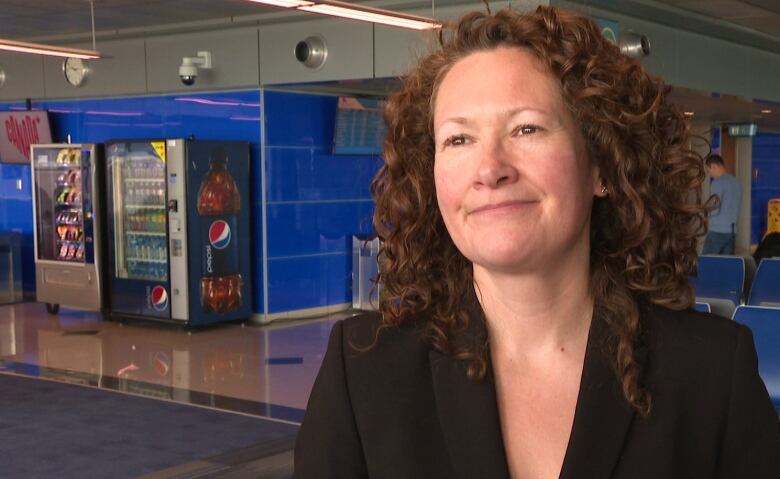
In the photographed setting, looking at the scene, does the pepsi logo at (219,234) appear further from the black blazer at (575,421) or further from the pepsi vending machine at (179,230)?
Result: the black blazer at (575,421)

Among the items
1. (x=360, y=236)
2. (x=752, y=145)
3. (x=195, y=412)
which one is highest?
(x=752, y=145)

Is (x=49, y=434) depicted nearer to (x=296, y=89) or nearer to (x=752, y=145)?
(x=296, y=89)

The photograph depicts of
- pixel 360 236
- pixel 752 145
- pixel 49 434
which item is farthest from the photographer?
pixel 752 145

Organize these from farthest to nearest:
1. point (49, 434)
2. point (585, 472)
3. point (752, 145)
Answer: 1. point (752, 145)
2. point (49, 434)
3. point (585, 472)

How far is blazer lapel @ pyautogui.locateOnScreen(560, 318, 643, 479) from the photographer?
124 centimetres

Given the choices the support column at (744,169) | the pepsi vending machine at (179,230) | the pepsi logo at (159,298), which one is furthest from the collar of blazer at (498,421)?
the support column at (744,169)

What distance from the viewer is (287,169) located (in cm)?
1027

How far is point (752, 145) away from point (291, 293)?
42.4ft

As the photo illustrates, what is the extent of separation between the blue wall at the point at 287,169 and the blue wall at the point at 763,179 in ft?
38.2

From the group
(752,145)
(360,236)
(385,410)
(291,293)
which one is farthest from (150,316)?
(752,145)

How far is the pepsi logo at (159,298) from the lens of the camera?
9820 mm

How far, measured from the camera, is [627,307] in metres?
1.35

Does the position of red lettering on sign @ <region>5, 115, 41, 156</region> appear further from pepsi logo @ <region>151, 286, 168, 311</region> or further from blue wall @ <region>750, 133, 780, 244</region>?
blue wall @ <region>750, 133, 780, 244</region>

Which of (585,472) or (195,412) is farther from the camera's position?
(195,412)
